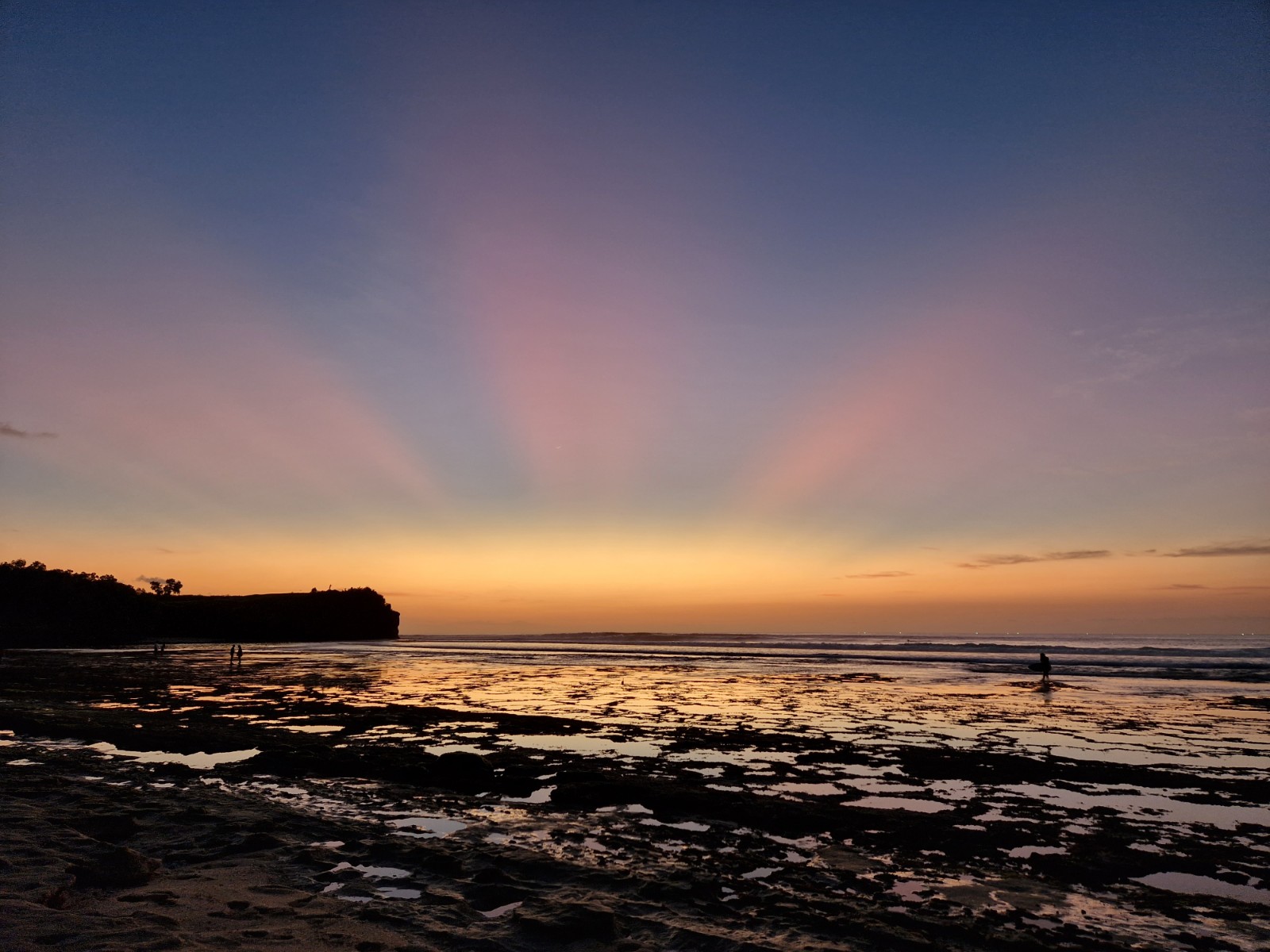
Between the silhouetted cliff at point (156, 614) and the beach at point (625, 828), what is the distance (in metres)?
80.2

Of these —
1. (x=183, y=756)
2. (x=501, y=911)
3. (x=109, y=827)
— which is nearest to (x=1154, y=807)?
(x=501, y=911)

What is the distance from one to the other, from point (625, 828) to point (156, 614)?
382 feet

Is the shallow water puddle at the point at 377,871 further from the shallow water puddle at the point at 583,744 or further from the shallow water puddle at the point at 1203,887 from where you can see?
the shallow water puddle at the point at 1203,887

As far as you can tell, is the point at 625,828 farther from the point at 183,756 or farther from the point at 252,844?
the point at 183,756

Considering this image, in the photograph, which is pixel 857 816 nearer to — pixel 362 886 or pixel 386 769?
pixel 362 886

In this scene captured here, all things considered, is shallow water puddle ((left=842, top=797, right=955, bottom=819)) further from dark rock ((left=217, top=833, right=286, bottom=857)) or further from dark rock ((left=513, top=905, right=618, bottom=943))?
dark rock ((left=217, top=833, right=286, bottom=857))

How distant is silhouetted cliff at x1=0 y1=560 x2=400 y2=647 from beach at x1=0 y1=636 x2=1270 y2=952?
3158 inches

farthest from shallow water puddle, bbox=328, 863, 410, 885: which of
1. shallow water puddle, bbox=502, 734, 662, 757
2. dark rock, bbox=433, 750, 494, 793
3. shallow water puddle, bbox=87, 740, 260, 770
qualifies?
shallow water puddle, bbox=502, 734, 662, 757

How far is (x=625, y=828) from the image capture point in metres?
10.1

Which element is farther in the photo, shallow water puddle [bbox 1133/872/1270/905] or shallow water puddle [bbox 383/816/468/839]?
shallow water puddle [bbox 383/816/468/839]

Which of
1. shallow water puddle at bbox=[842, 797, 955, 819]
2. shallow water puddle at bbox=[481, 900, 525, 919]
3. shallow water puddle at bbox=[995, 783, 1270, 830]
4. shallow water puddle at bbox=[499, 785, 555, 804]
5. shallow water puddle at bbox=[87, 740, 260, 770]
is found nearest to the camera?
shallow water puddle at bbox=[481, 900, 525, 919]

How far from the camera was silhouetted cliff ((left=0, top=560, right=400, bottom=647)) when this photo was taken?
83625mm

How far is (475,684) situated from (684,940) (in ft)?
95.1

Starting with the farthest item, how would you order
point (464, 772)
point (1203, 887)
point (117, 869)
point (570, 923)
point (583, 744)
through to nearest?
point (583, 744)
point (464, 772)
point (1203, 887)
point (117, 869)
point (570, 923)
